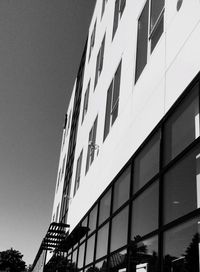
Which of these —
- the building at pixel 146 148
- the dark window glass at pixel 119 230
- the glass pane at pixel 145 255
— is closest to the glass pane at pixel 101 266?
the building at pixel 146 148

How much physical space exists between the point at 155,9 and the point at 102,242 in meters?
6.35

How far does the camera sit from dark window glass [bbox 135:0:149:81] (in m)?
8.71

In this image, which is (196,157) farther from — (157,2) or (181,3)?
(157,2)

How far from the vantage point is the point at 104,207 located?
34.4ft

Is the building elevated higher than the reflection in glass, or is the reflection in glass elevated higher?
the building

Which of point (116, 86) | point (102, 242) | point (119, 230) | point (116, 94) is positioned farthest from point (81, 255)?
point (116, 86)

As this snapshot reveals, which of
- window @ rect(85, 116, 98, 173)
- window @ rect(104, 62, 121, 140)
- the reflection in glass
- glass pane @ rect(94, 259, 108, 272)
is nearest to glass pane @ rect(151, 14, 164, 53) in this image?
window @ rect(104, 62, 121, 140)

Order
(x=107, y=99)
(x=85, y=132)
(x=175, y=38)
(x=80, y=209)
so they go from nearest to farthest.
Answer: (x=175, y=38) < (x=107, y=99) < (x=80, y=209) < (x=85, y=132)

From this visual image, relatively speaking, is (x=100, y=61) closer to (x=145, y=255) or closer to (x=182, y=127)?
(x=182, y=127)

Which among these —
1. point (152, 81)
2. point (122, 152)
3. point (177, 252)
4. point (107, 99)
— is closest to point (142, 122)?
point (152, 81)

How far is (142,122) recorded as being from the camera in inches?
302

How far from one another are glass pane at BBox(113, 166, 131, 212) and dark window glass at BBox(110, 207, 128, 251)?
30 centimetres

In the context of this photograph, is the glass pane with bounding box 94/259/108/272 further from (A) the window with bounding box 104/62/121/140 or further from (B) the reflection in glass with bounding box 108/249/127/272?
(A) the window with bounding box 104/62/121/140

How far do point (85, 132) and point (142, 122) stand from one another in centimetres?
873
